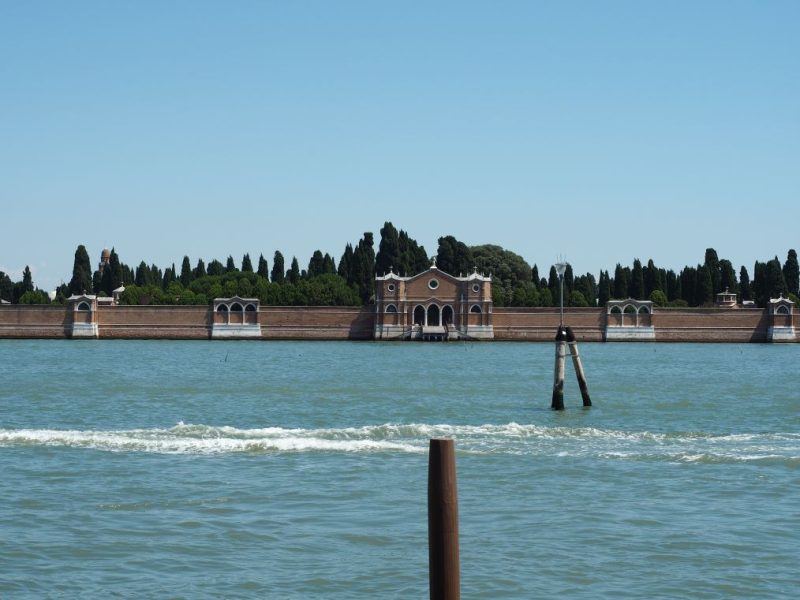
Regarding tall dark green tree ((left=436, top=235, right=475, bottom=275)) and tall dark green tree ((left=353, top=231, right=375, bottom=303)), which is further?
tall dark green tree ((left=436, top=235, right=475, bottom=275))

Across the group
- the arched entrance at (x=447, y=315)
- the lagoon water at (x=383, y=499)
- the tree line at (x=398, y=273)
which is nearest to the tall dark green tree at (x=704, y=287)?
the tree line at (x=398, y=273)

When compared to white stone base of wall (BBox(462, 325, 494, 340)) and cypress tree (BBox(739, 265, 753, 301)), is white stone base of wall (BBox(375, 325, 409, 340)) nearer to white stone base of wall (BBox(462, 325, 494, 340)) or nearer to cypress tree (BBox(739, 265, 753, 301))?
white stone base of wall (BBox(462, 325, 494, 340))

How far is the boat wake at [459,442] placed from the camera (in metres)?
14.5

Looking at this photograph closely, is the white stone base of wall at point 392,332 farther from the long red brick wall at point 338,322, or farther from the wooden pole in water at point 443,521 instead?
the wooden pole in water at point 443,521

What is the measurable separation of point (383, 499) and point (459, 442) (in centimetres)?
410

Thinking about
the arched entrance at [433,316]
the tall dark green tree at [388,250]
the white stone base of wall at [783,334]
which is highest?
the tall dark green tree at [388,250]

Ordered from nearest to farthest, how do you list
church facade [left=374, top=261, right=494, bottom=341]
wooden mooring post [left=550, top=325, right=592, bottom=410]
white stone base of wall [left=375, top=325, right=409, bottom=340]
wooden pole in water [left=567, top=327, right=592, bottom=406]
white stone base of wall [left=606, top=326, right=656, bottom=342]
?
wooden mooring post [left=550, top=325, right=592, bottom=410]
wooden pole in water [left=567, top=327, right=592, bottom=406]
white stone base of wall [left=375, top=325, right=409, bottom=340]
church facade [left=374, top=261, right=494, bottom=341]
white stone base of wall [left=606, top=326, right=656, bottom=342]

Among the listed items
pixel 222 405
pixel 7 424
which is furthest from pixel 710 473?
pixel 222 405

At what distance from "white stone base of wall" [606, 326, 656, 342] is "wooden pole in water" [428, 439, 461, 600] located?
208 ft

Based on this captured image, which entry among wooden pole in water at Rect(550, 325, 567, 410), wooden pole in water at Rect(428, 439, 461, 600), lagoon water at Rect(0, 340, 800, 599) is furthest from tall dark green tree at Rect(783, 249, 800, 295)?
wooden pole in water at Rect(428, 439, 461, 600)

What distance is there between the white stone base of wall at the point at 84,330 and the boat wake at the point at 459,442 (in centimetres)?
5205

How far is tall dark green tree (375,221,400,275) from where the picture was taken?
2953 inches

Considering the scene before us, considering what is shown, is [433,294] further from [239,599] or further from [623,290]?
[239,599]

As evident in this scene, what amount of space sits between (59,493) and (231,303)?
56761mm
